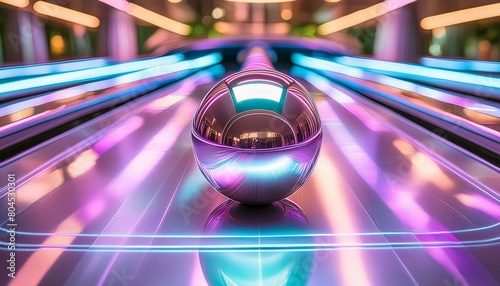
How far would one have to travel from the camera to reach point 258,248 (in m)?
0.97

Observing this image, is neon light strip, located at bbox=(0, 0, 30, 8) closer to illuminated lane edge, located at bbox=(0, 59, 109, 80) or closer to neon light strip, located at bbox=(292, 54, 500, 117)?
illuminated lane edge, located at bbox=(0, 59, 109, 80)

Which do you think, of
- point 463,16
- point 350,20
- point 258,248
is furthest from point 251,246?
point 350,20

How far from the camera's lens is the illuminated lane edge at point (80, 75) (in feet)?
10.1

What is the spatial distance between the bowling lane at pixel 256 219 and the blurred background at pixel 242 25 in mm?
4661

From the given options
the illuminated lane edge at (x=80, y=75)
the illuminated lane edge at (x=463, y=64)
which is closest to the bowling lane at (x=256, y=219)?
the illuminated lane edge at (x=80, y=75)

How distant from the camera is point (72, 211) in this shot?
1204mm

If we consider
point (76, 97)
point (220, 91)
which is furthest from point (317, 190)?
point (76, 97)

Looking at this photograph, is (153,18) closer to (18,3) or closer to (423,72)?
(18,3)

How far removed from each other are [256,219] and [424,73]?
367 centimetres

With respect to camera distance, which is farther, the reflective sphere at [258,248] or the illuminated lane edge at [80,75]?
the illuminated lane edge at [80,75]

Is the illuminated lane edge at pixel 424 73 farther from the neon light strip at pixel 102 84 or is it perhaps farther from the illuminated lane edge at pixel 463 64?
the neon light strip at pixel 102 84

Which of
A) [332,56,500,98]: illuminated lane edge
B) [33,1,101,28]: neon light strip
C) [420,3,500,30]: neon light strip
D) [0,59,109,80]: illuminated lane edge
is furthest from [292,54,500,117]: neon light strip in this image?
[33,1,101,28]: neon light strip

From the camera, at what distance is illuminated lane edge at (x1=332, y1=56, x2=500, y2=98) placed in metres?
3.45

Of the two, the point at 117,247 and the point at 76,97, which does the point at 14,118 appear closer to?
the point at 76,97
